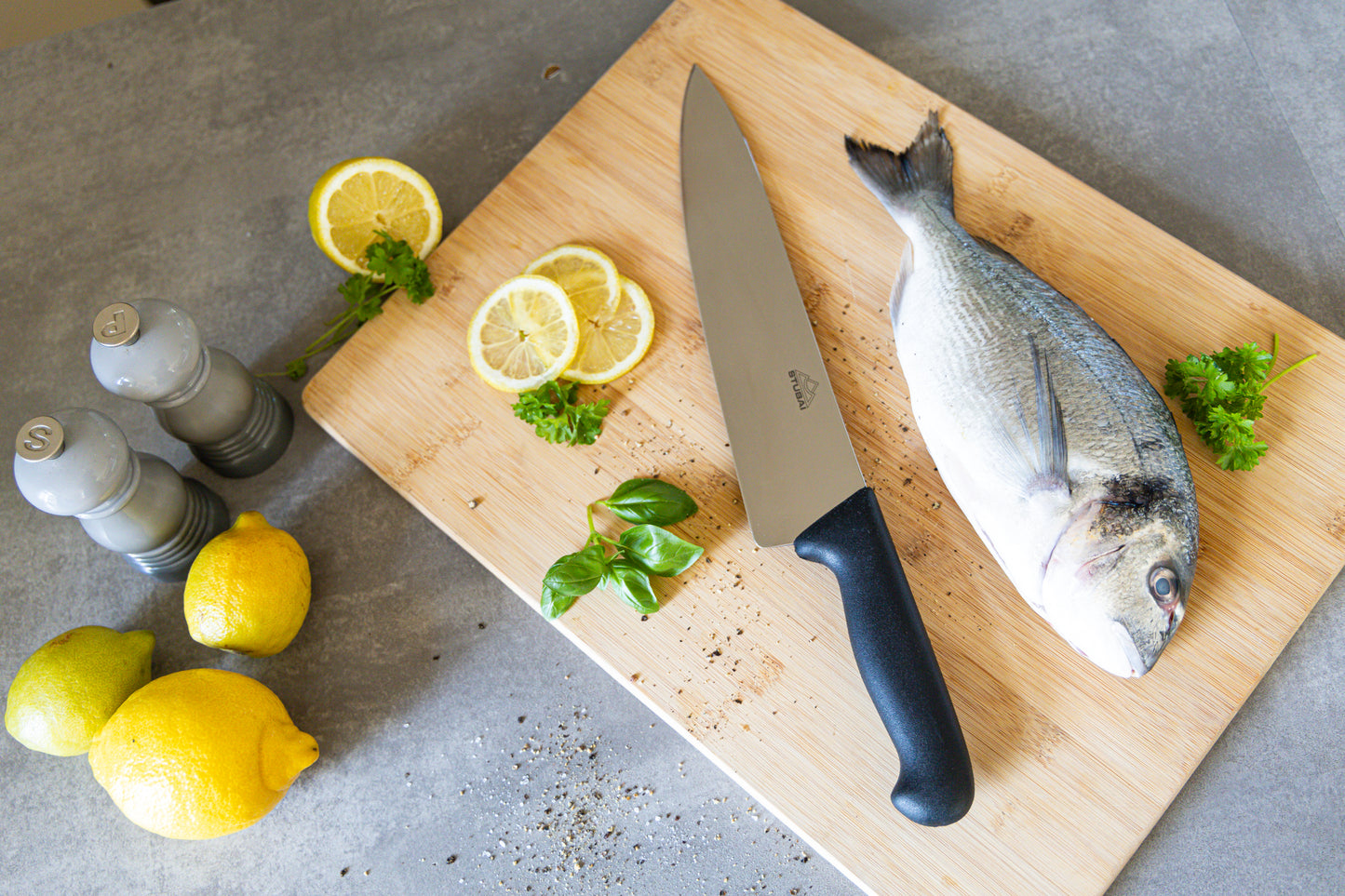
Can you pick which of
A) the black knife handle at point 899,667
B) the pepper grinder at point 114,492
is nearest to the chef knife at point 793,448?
the black knife handle at point 899,667

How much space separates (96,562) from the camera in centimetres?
152

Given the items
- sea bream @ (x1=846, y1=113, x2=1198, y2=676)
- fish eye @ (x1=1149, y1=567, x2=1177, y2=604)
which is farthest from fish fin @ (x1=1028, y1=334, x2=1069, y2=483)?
fish eye @ (x1=1149, y1=567, x2=1177, y2=604)

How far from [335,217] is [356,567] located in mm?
623

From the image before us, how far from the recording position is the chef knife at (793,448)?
117 centimetres

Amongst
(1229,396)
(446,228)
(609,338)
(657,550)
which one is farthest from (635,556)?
(1229,396)

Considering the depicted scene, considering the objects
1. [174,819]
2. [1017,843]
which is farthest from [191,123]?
[1017,843]

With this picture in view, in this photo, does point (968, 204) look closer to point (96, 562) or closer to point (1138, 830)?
point (1138, 830)

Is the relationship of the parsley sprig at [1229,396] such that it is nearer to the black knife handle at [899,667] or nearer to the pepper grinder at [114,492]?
the black knife handle at [899,667]

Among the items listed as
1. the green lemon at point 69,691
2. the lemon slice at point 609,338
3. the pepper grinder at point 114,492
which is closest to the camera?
the pepper grinder at point 114,492

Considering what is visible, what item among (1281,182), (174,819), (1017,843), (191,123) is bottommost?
(174,819)

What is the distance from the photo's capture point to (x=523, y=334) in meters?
1.38

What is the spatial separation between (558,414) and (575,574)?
0.27m

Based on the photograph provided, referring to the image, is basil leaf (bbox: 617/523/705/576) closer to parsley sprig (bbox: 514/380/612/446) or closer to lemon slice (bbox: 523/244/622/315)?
parsley sprig (bbox: 514/380/612/446)

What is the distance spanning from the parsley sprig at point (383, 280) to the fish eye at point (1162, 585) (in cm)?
123
